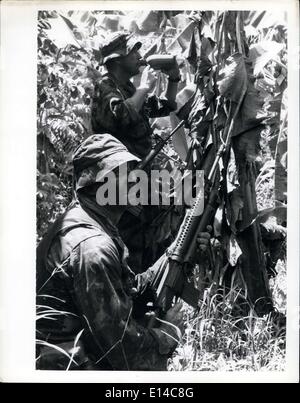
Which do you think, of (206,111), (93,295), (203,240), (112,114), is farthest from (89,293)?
(206,111)

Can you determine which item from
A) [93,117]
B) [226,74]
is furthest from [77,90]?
[226,74]

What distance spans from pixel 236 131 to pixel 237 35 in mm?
461

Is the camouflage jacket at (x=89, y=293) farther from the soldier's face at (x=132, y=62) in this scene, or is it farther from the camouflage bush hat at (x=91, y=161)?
the soldier's face at (x=132, y=62)

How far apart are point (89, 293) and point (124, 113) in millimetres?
880

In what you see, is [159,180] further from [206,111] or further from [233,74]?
[233,74]

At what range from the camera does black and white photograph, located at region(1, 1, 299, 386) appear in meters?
8.92

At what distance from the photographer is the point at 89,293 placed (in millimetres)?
8906

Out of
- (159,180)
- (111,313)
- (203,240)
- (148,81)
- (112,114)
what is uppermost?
(148,81)

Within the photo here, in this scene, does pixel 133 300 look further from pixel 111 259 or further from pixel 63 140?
pixel 63 140

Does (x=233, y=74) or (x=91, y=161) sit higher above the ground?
(x=233, y=74)

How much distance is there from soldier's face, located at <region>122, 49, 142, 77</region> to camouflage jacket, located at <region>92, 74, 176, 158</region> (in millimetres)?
58

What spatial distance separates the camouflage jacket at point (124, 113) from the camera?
29.3 feet

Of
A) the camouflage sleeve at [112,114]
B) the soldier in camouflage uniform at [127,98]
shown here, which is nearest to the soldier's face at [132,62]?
the soldier in camouflage uniform at [127,98]

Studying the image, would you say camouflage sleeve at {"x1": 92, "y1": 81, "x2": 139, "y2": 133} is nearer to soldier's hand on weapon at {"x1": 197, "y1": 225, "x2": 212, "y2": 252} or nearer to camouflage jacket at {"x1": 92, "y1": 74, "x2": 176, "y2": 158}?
camouflage jacket at {"x1": 92, "y1": 74, "x2": 176, "y2": 158}
